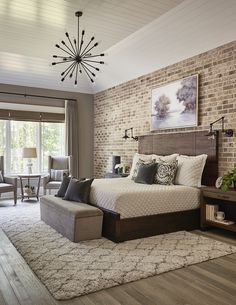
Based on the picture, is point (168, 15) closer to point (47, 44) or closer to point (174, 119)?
point (174, 119)

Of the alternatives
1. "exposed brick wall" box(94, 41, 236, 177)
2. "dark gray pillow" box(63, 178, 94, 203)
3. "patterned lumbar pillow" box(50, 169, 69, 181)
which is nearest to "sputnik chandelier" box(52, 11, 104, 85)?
"exposed brick wall" box(94, 41, 236, 177)

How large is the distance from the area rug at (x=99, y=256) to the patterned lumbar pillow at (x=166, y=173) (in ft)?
2.70

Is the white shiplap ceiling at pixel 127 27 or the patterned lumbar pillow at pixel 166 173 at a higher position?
the white shiplap ceiling at pixel 127 27

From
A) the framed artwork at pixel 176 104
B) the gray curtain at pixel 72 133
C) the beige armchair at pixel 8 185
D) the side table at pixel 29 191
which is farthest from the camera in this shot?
the gray curtain at pixel 72 133

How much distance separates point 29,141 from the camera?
283 inches

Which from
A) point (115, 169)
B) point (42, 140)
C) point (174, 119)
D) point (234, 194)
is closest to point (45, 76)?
point (42, 140)

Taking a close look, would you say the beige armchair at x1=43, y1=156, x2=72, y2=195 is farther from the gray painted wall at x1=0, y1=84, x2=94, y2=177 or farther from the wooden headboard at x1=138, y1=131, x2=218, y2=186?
the wooden headboard at x1=138, y1=131, x2=218, y2=186

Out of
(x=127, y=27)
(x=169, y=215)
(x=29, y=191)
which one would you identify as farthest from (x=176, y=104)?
(x=29, y=191)

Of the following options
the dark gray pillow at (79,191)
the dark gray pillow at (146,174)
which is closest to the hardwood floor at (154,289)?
the dark gray pillow at (79,191)

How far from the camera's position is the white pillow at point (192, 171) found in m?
4.27

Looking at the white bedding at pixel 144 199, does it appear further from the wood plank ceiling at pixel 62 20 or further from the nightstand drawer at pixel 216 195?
the wood plank ceiling at pixel 62 20

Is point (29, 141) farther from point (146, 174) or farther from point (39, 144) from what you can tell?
point (146, 174)

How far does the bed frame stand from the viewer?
11.6ft

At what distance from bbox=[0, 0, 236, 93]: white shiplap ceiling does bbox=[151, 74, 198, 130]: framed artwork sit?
18.3 inches
